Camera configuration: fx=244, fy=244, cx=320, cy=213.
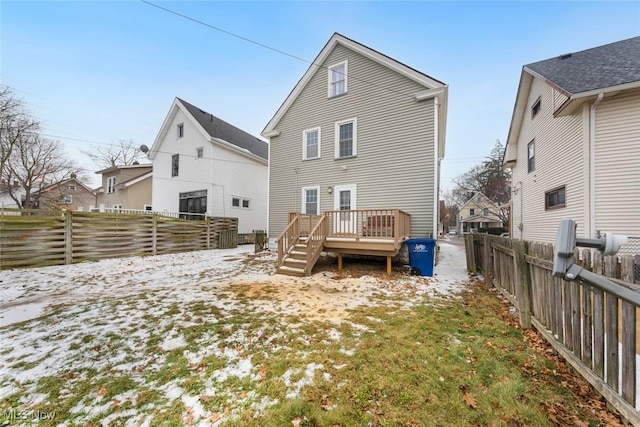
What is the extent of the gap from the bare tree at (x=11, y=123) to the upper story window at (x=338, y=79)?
68.9ft

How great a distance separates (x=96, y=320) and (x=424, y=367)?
495cm

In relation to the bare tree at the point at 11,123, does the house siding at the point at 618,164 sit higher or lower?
lower

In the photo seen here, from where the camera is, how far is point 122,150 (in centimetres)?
→ 2848

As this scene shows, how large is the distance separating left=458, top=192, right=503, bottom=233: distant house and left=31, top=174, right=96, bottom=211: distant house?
4951cm

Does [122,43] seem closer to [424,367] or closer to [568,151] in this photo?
[424,367]

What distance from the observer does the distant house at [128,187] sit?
64.5 ft

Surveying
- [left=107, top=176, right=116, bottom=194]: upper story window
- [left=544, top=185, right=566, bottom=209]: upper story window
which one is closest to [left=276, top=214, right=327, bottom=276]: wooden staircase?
[left=544, top=185, right=566, bottom=209]: upper story window

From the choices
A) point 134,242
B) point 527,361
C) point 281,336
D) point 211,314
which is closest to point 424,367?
point 527,361

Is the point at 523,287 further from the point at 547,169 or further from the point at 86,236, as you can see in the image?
the point at 86,236

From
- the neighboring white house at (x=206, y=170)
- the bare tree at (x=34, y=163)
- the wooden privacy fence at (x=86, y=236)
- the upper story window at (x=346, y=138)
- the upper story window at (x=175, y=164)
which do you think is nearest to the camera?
the wooden privacy fence at (x=86, y=236)

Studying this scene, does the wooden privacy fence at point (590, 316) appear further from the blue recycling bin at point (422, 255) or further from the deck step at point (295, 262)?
the deck step at point (295, 262)

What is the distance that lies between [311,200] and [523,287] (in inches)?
322

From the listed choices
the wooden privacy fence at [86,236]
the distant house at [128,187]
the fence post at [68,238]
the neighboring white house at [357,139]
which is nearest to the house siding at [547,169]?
the neighboring white house at [357,139]

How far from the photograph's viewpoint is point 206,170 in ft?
49.8
